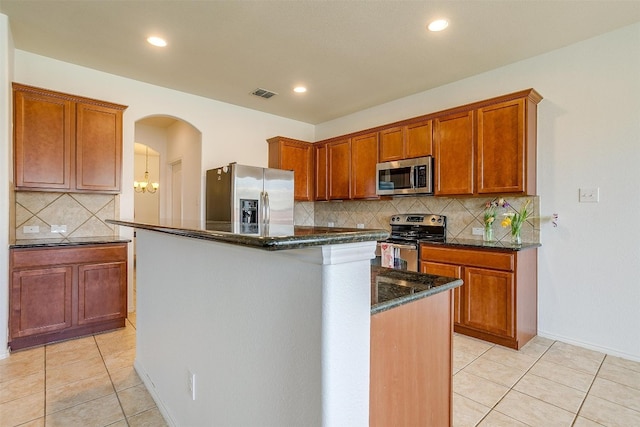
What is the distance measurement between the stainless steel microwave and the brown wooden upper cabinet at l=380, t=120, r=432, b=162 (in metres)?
0.09

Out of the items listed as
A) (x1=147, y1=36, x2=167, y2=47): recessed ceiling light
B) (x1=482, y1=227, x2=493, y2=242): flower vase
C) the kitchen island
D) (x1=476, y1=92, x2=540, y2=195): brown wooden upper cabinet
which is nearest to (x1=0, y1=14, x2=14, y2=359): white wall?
(x1=147, y1=36, x2=167, y2=47): recessed ceiling light

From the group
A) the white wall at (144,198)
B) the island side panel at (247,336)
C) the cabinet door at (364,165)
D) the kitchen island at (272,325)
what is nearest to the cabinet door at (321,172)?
the cabinet door at (364,165)

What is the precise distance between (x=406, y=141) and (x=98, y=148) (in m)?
3.31

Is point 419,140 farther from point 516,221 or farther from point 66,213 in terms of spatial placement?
point 66,213

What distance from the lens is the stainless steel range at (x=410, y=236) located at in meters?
3.48

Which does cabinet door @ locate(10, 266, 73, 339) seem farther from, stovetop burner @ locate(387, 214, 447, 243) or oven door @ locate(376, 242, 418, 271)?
stovetop burner @ locate(387, 214, 447, 243)

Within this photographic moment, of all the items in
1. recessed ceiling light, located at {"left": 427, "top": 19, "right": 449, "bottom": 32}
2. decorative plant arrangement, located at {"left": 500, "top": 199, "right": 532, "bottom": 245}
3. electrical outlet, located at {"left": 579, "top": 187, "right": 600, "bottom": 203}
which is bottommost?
decorative plant arrangement, located at {"left": 500, "top": 199, "right": 532, "bottom": 245}

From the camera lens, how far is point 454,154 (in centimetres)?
339

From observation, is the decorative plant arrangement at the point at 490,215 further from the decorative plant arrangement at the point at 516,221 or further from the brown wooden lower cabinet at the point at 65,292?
the brown wooden lower cabinet at the point at 65,292

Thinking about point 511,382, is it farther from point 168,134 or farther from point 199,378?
point 168,134

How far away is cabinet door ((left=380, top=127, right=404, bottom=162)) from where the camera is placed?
391 centimetres

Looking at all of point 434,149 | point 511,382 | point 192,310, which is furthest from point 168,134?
point 511,382

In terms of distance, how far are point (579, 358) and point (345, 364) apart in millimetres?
2819

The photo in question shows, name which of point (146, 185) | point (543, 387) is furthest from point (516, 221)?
point (146, 185)
